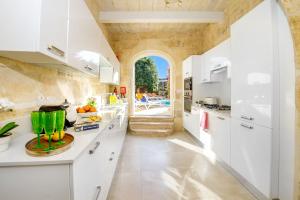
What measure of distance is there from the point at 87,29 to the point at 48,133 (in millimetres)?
1207

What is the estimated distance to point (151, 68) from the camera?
11195mm

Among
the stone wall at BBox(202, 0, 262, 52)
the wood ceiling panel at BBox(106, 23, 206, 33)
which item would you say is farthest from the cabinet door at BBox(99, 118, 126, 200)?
the wood ceiling panel at BBox(106, 23, 206, 33)

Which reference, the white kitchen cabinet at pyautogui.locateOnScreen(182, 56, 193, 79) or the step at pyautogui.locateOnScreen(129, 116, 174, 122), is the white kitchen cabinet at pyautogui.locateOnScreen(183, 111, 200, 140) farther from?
the white kitchen cabinet at pyautogui.locateOnScreen(182, 56, 193, 79)

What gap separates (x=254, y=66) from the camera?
5.98ft

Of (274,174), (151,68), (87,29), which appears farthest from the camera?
(151,68)

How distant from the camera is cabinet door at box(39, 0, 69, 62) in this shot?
98 cm

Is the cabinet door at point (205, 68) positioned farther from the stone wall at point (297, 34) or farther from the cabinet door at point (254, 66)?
the stone wall at point (297, 34)

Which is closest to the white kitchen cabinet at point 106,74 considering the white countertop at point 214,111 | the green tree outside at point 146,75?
the white countertop at point 214,111

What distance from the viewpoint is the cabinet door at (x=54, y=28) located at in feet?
3.20

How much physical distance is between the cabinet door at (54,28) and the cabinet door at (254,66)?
5.81ft

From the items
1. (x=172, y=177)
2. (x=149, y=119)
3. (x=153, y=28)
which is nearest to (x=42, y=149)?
(x=172, y=177)

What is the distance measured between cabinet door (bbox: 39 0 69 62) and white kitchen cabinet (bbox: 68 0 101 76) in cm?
9

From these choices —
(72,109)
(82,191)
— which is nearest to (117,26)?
(72,109)

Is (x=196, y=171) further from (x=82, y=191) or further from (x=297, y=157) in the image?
(x=82, y=191)
